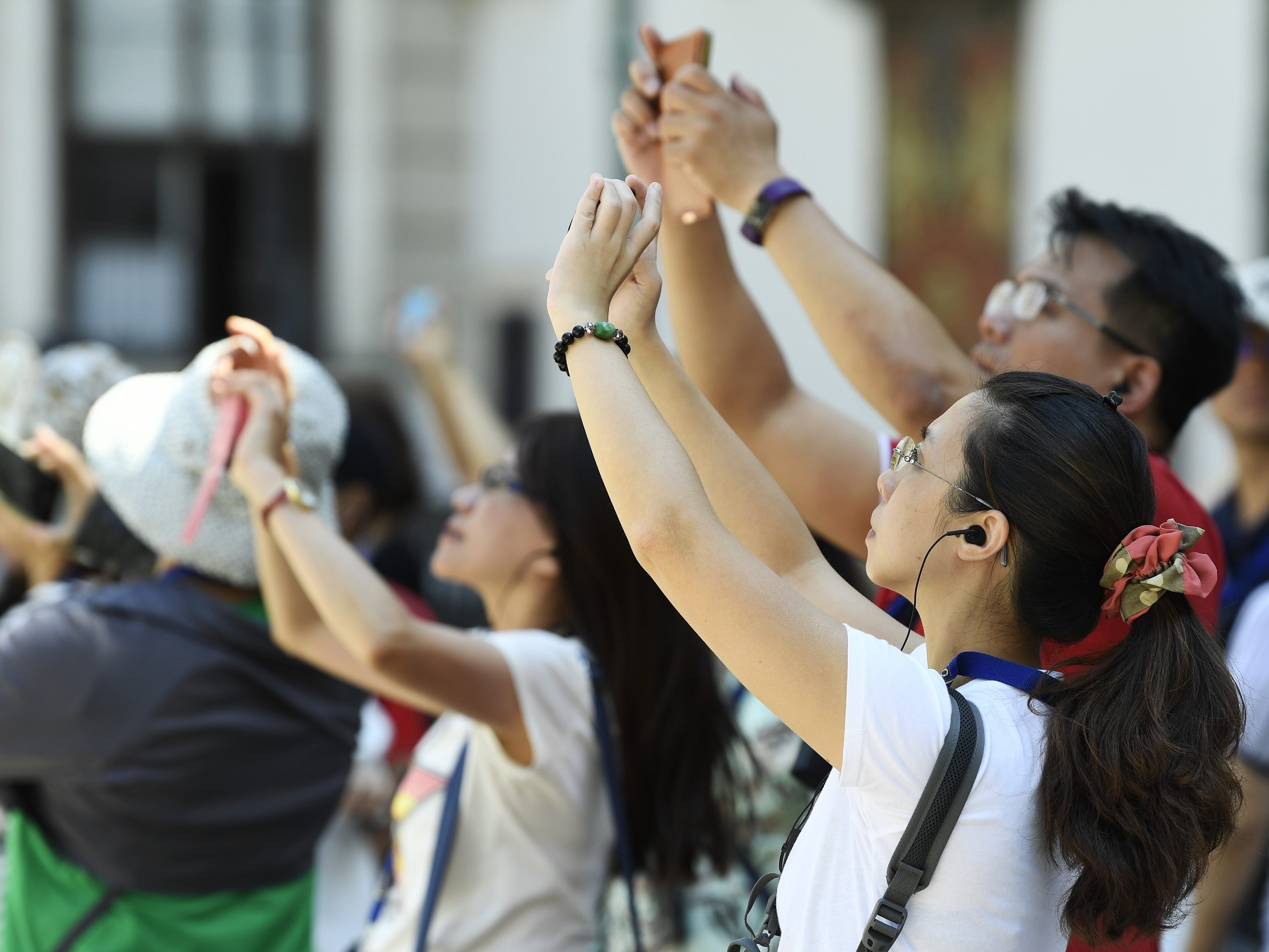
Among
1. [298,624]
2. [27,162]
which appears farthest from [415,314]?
[27,162]

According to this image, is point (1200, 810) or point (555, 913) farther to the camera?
point (555, 913)

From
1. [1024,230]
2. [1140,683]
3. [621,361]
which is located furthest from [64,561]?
[1024,230]

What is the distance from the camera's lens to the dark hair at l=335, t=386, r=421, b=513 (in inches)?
151

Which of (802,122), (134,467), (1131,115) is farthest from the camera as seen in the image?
(802,122)

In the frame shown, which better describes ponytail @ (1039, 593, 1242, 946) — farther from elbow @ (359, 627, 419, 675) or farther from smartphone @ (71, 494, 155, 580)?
smartphone @ (71, 494, 155, 580)

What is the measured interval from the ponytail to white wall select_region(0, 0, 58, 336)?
1110cm

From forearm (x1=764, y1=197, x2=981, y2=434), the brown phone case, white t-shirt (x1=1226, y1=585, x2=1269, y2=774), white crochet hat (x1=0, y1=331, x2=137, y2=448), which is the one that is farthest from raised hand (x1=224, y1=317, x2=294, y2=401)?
white t-shirt (x1=1226, y1=585, x2=1269, y2=774)

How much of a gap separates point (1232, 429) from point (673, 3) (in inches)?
245

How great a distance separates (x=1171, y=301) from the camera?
2010 mm

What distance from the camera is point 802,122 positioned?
784cm

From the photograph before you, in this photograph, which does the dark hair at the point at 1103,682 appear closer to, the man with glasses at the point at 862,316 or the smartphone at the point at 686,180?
the man with glasses at the point at 862,316

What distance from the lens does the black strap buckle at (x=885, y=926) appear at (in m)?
1.29

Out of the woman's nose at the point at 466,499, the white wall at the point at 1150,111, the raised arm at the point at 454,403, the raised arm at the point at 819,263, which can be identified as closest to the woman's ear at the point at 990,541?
the raised arm at the point at 819,263

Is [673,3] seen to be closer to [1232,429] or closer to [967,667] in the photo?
[1232,429]
